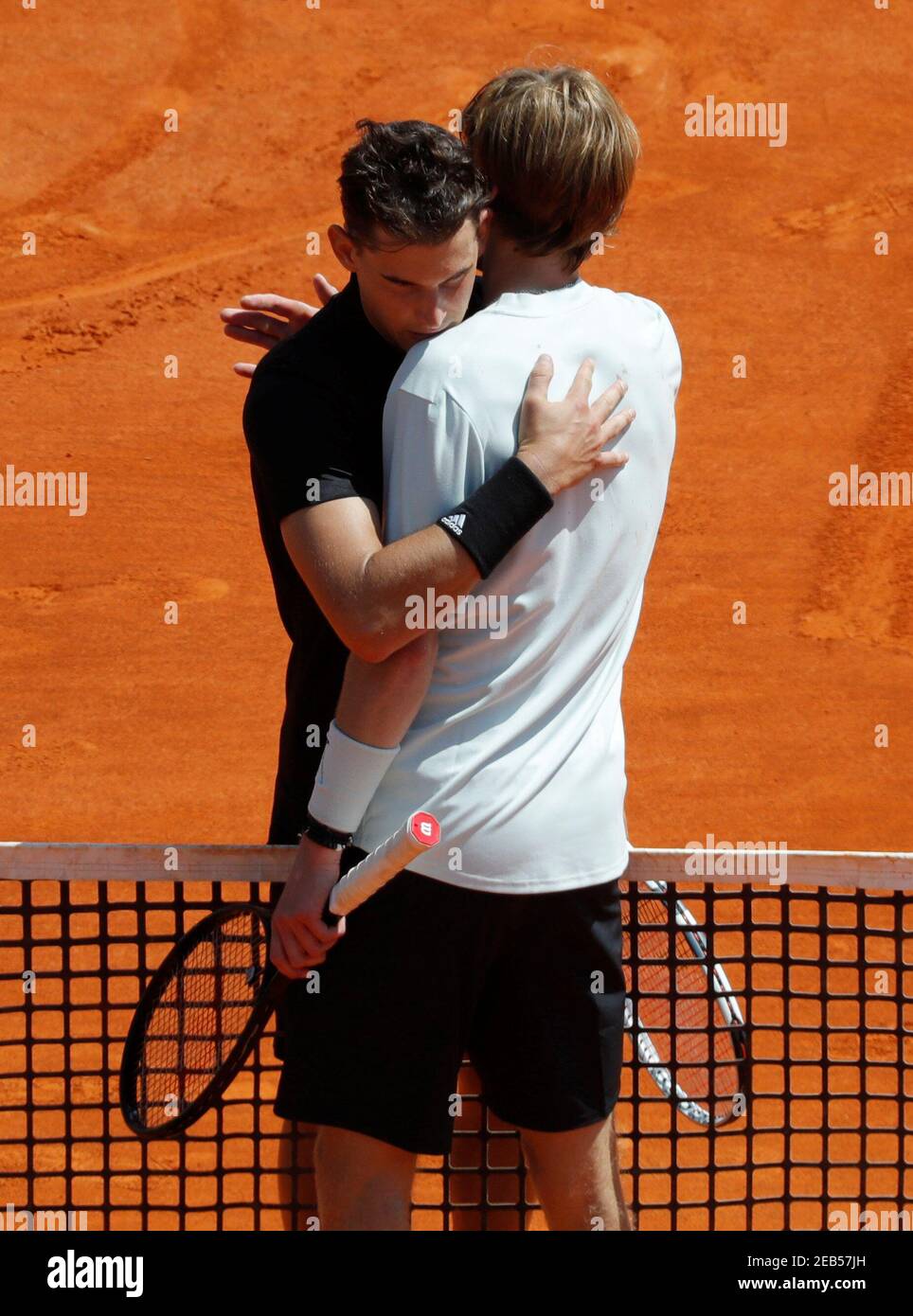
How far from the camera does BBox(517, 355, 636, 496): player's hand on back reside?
2.20 meters

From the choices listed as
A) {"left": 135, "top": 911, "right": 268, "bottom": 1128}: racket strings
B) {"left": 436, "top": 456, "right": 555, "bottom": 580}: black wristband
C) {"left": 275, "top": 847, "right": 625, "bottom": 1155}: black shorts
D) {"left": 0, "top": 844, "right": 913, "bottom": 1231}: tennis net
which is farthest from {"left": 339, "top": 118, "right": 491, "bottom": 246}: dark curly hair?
{"left": 135, "top": 911, "right": 268, "bottom": 1128}: racket strings

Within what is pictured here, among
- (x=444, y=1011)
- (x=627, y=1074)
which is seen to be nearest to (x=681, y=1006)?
(x=627, y=1074)

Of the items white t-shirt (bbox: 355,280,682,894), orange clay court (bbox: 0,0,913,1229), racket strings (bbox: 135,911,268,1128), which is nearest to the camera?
white t-shirt (bbox: 355,280,682,894)

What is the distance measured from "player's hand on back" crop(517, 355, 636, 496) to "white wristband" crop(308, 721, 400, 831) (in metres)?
0.46

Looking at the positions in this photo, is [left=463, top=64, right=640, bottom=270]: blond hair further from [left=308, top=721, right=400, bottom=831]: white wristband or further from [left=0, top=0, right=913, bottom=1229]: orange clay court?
[left=308, top=721, right=400, bottom=831]: white wristband

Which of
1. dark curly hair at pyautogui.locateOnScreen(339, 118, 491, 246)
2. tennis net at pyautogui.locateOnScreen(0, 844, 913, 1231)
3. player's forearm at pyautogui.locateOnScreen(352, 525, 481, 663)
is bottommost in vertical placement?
tennis net at pyautogui.locateOnScreen(0, 844, 913, 1231)

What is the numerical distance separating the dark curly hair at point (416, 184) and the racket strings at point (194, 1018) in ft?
4.27

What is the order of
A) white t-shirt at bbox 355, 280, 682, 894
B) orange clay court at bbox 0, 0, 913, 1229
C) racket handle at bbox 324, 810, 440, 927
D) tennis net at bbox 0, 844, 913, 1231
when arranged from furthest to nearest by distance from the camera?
1. orange clay court at bbox 0, 0, 913, 1229
2. tennis net at bbox 0, 844, 913, 1231
3. white t-shirt at bbox 355, 280, 682, 894
4. racket handle at bbox 324, 810, 440, 927

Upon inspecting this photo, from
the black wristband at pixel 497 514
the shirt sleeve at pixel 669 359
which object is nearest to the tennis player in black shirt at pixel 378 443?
A: the black wristband at pixel 497 514

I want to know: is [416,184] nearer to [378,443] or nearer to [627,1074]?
[378,443]

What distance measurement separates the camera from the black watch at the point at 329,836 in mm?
2342

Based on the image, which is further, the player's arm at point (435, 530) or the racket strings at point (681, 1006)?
the racket strings at point (681, 1006)

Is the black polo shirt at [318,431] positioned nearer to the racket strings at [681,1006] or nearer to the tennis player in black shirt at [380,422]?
the tennis player in black shirt at [380,422]

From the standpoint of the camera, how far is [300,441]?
224 cm
